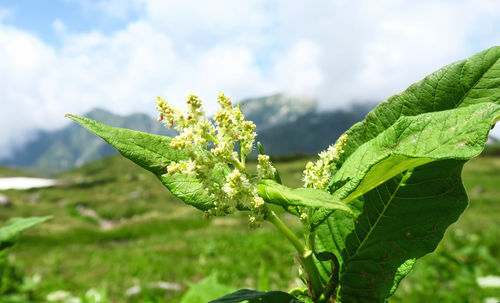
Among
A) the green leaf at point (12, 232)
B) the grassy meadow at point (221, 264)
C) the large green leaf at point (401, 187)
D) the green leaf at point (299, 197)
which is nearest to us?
the green leaf at point (299, 197)

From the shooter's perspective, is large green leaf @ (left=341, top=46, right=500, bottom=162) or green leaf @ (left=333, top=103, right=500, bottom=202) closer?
green leaf @ (left=333, top=103, right=500, bottom=202)

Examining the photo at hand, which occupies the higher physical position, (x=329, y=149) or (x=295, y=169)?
(x=295, y=169)

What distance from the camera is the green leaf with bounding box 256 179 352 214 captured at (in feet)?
3.10

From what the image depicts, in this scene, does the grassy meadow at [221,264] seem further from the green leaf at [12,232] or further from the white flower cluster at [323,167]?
the green leaf at [12,232]

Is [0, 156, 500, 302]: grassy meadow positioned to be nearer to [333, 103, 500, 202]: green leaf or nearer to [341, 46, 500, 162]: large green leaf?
[333, 103, 500, 202]: green leaf

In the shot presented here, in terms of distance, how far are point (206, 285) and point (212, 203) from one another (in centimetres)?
122

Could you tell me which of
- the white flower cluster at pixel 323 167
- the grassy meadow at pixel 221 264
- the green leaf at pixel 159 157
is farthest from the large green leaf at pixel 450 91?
the green leaf at pixel 159 157

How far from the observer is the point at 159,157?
1.42m

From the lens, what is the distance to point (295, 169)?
290 ft

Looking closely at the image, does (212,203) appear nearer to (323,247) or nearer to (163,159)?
(163,159)

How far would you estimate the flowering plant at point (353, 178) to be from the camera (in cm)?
127

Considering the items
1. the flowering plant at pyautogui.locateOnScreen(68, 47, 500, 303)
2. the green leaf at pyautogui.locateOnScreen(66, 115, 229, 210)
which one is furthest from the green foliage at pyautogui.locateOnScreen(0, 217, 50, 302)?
the flowering plant at pyautogui.locateOnScreen(68, 47, 500, 303)

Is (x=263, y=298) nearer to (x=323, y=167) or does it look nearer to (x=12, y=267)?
(x=323, y=167)

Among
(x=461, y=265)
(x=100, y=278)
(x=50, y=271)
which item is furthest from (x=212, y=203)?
(x=50, y=271)
